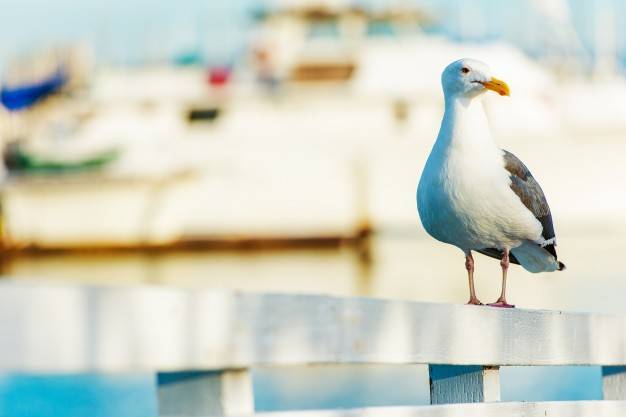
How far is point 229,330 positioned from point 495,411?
983mm

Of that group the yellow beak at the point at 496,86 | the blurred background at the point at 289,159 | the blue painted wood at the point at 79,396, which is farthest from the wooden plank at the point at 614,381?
the blurred background at the point at 289,159

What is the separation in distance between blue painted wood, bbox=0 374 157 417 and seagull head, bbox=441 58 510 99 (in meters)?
6.88

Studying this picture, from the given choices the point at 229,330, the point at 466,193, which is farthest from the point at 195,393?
the point at 466,193

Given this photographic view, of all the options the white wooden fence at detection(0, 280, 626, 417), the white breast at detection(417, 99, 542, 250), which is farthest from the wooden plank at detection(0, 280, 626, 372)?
the white breast at detection(417, 99, 542, 250)

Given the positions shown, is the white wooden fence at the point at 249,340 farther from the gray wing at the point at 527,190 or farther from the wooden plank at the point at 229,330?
the gray wing at the point at 527,190

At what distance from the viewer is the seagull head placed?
13.6 feet

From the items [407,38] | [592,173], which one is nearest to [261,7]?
[407,38]

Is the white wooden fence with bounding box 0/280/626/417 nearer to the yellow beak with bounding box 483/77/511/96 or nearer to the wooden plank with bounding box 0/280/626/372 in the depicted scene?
the wooden plank with bounding box 0/280/626/372

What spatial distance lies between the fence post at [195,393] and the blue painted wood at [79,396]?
8472 millimetres

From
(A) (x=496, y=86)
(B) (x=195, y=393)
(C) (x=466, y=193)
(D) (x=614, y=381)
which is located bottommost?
(B) (x=195, y=393)

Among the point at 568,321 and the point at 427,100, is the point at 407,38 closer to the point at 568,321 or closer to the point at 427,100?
the point at 427,100

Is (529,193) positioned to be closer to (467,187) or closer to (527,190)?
(527,190)

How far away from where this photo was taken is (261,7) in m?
41.9

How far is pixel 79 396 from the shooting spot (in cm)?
1345
